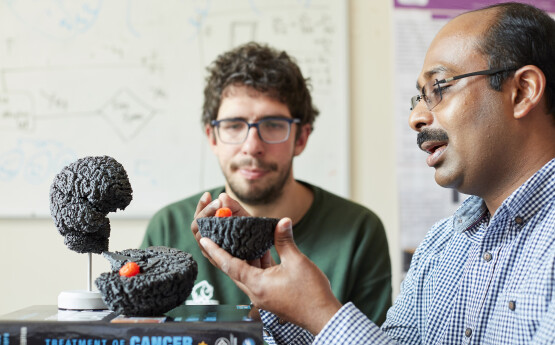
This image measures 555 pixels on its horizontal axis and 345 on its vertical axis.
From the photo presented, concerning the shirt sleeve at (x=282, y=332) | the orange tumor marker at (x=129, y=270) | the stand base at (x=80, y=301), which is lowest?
the shirt sleeve at (x=282, y=332)

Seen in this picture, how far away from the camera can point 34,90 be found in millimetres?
2531

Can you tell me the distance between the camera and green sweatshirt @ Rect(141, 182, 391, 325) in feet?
5.87

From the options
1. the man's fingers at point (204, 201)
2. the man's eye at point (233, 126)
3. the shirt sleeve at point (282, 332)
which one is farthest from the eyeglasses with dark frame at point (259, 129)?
the shirt sleeve at point (282, 332)

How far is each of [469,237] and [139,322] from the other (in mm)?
811

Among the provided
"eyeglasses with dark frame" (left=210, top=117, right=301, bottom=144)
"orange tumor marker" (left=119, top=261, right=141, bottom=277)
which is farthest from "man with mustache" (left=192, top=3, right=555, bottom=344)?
"eyeglasses with dark frame" (left=210, top=117, right=301, bottom=144)

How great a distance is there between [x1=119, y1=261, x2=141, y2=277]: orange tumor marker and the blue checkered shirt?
0.35 metres

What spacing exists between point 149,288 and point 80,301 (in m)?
0.19

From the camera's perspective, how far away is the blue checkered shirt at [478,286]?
99cm

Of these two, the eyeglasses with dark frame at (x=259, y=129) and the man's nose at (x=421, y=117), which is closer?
the man's nose at (x=421, y=117)

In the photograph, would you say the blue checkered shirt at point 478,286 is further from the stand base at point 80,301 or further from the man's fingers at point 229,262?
the stand base at point 80,301

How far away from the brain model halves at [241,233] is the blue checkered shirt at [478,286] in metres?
0.19

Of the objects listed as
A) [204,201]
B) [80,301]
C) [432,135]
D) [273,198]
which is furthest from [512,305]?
[273,198]

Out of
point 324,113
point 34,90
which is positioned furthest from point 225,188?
point 34,90

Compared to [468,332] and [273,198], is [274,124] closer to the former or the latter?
[273,198]
